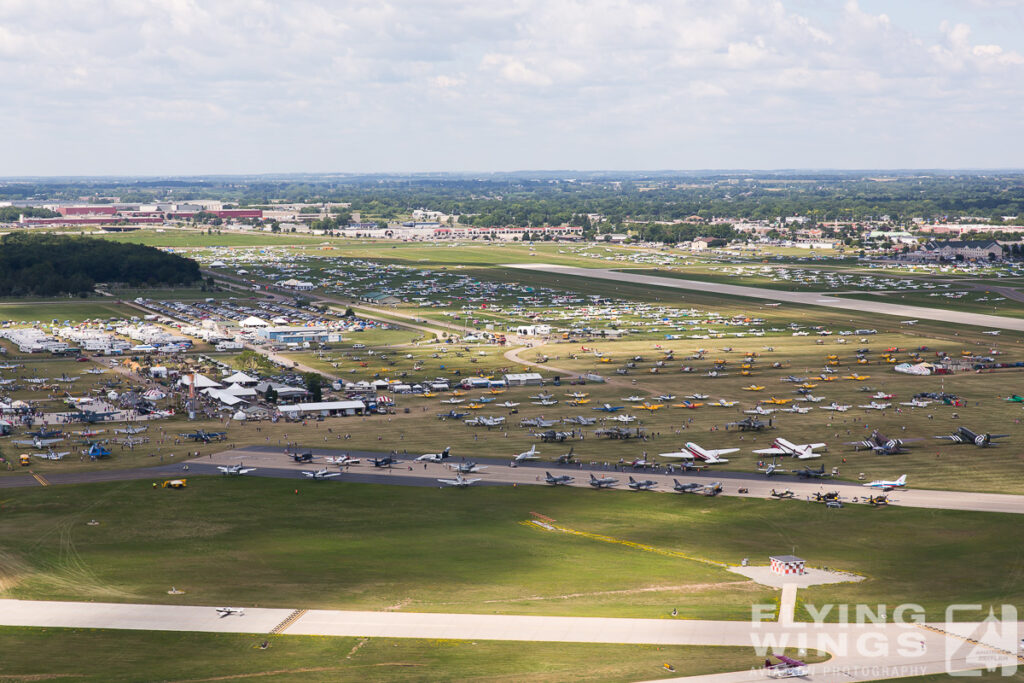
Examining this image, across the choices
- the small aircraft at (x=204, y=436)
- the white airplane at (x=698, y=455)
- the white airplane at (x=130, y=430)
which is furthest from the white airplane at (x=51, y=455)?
the white airplane at (x=698, y=455)

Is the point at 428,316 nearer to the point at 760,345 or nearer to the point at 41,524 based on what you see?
the point at 760,345

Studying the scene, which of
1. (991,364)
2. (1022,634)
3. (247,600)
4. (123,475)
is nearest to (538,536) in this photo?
(247,600)

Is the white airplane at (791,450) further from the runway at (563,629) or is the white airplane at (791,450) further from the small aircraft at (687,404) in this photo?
the runway at (563,629)

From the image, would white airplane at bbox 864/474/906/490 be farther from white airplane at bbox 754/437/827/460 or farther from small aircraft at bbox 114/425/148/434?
small aircraft at bbox 114/425/148/434

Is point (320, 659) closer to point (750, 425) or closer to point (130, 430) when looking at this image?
point (130, 430)

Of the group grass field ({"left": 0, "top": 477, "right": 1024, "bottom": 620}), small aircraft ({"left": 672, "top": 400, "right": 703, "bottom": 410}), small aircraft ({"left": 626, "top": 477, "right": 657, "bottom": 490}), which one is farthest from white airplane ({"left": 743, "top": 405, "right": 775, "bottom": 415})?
grass field ({"left": 0, "top": 477, "right": 1024, "bottom": 620})

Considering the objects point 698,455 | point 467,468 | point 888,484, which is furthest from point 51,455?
point 888,484
